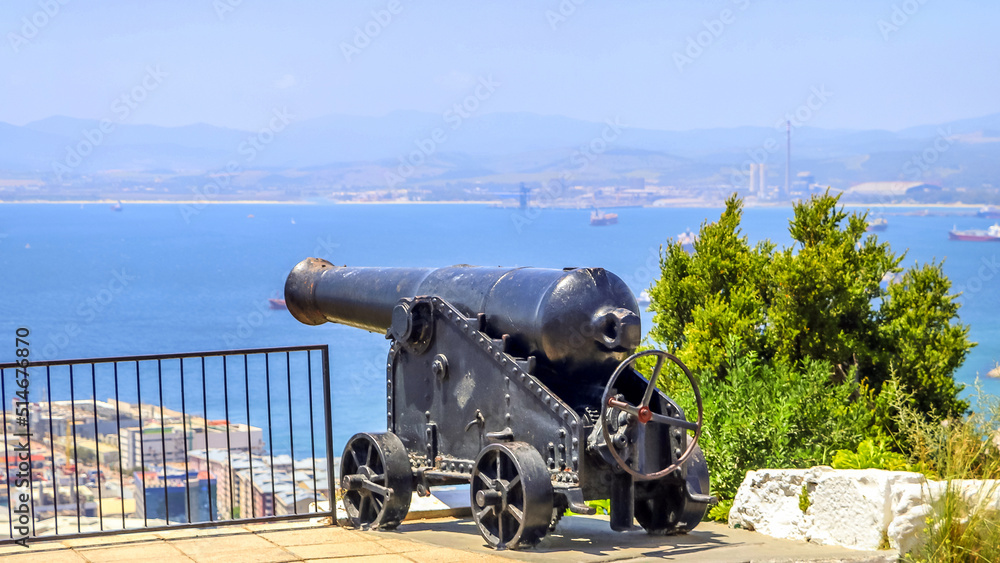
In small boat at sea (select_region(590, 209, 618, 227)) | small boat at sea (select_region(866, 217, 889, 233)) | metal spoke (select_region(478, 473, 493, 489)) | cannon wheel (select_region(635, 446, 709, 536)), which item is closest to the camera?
metal spoke (select_region(478, 473, 493, 489))

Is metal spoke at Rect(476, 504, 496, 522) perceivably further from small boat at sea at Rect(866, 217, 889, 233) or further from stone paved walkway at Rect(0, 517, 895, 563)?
small boat at sea at Rect(866, 217, 889, 233)

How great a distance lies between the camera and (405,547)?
5.95 meters

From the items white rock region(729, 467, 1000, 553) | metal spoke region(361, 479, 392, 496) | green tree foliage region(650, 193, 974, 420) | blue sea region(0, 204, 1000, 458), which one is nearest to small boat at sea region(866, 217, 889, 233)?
green tree foliage region(650, 193, 974, 420)

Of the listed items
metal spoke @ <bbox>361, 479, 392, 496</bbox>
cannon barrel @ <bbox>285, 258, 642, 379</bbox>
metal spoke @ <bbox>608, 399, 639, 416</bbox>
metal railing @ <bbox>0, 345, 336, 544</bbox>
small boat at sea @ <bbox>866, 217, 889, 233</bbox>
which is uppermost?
small boat at sea @ <bbox>866, 217, 889, 233</bbox>

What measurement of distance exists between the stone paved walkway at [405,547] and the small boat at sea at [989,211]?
138264 millimetres

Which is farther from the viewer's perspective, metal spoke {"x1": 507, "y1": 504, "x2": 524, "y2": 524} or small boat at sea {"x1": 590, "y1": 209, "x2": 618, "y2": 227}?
small boat at sea {"x1": 590, "y1": 209, "x2": 618, "y2": 227}

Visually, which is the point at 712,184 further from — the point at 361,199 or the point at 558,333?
the point at 558,333

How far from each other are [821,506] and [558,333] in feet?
5.40

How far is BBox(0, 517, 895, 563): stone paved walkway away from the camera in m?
5.53

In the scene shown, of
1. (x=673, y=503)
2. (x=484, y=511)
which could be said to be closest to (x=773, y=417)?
(x=673, y=503)

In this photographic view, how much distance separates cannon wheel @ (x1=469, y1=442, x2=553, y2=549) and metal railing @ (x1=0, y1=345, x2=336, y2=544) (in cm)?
123

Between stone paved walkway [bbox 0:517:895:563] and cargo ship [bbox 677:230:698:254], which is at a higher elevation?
cargo ship [bbox 677:230:698:254]

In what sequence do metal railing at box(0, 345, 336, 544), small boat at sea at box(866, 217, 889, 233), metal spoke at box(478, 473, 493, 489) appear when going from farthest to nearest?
small boat at sea at box(866, 217, 889, 233)
metal railing at box(0, 345, 336, 544)
metal spoke at box(478, 473, 493, 489)

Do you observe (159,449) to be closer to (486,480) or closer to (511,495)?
(486,480)
